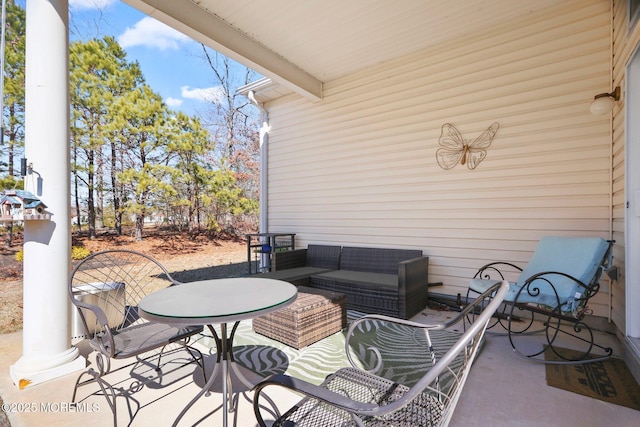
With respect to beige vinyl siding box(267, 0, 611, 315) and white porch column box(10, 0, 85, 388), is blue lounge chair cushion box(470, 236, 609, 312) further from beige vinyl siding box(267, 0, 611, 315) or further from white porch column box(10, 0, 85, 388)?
white porch column box(10, 0, 85, 388)

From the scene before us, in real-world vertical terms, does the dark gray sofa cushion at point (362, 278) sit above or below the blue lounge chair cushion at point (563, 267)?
below

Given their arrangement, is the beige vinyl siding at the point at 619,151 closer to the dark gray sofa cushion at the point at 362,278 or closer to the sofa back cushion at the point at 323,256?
the dark gray sofa cushion at the point at 362,278

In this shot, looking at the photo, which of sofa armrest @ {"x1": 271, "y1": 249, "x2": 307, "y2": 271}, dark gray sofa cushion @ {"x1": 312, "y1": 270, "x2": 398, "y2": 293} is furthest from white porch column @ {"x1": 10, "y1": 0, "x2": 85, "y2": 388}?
dark gray sofa cushion @ {"x1": 312, "y1": 270, "x2": 398, "y2": 293}

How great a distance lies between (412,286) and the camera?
3479 mm

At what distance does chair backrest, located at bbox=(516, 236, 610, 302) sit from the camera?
2652mm

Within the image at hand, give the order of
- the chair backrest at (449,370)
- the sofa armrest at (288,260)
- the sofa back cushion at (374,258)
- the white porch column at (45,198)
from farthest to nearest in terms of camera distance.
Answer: the sofa armrest at (288,260), the sofa back cushion at (374,258), the white porch column at (45,198), the chair backrest at (449,370)

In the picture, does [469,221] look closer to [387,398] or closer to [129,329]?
[387,398]

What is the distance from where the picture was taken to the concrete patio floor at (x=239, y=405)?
1.76m

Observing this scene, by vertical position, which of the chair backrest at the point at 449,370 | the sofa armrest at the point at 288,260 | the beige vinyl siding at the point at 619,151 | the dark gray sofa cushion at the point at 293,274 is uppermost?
the beige vinyl siding at the point at 619,151

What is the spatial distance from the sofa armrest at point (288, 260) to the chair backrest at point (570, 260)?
Answer: 2.96 meters

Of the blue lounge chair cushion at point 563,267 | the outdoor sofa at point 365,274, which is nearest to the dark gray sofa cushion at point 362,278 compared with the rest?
the outdoor sofa at point 365,274

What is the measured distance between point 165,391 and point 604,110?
4473 millimetres

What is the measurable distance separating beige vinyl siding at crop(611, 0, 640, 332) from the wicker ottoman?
2.46 m

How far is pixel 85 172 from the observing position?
293 inches
